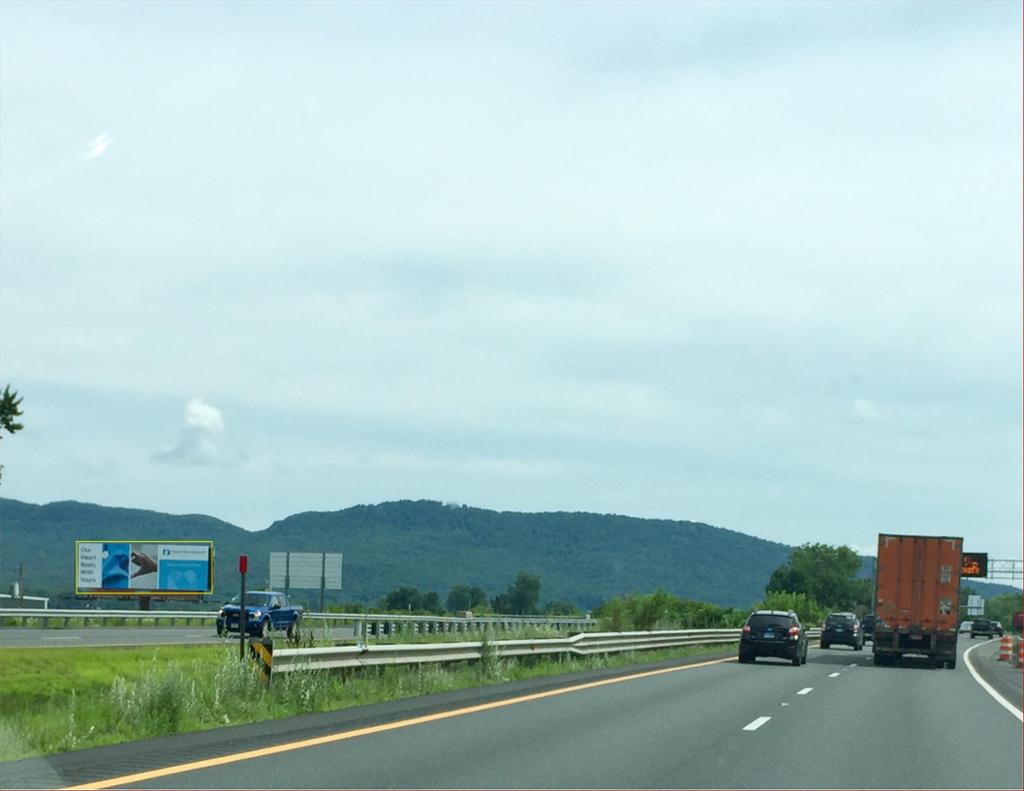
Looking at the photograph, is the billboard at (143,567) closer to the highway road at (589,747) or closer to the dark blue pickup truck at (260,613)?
the dark blue pickup truck at (260,613)

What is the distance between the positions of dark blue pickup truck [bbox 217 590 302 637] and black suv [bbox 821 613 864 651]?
21.9m

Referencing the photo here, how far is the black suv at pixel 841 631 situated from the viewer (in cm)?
5709

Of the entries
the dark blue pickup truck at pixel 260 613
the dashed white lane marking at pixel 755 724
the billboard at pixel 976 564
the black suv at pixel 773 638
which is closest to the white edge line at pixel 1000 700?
the dashed white lane marking at pixel 755 724

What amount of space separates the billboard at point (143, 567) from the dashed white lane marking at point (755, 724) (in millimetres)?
70417

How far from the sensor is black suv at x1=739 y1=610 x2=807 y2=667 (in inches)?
1435

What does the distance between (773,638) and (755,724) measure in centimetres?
2023

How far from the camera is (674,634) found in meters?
41.9

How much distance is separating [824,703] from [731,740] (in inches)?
275

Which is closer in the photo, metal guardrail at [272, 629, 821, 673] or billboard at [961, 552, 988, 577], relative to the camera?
metal guardrail at [272, 629, 821, 673]

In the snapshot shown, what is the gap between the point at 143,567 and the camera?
280ft

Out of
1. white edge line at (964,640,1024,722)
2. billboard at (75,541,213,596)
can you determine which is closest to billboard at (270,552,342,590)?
billboard at (75,541,213,596)

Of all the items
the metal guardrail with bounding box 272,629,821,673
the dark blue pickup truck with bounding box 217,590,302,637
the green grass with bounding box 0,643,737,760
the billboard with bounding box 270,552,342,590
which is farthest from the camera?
the billboard with bounding box 270,552,342,590

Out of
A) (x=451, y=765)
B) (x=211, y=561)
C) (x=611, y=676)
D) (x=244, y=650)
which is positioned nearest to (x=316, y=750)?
(x=451, y=765)

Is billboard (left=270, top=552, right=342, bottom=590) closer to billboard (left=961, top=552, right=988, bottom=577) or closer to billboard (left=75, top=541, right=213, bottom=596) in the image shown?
billboard (left=75, top=541, right=213, bottom=596)
